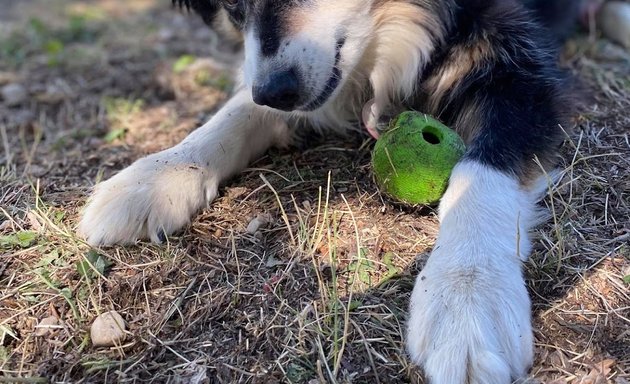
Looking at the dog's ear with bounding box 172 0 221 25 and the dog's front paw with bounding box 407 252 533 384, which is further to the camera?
the dog's ear with bounding box 172 0 221 25

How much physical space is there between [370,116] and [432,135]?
20.8 inches

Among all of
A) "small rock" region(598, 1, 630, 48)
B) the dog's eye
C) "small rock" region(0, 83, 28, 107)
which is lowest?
"small rock" region(0, 83, 28, 107)

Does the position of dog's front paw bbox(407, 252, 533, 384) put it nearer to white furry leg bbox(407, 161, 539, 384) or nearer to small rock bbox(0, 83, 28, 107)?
white furry leg bbox(407, 161, 539, 384)

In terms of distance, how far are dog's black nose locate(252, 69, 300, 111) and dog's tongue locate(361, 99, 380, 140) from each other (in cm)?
52

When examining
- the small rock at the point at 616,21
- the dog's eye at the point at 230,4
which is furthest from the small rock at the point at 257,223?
the small rock at the point at 616,21

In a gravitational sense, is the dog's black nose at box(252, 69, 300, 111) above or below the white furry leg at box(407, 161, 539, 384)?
above

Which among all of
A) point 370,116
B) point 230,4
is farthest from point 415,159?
point 230,4

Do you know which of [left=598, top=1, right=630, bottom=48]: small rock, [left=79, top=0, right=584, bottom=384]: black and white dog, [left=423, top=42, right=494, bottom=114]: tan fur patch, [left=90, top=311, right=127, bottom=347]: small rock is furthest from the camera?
[left=598, top=1, right=630, bottom=48]: small rock

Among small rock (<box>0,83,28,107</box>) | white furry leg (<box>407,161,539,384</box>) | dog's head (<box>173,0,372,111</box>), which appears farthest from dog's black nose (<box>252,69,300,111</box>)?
small rock (<box>0,83,28,107</box>)

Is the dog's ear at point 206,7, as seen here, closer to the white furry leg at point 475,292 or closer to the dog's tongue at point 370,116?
the dog's tongue at point 370,116

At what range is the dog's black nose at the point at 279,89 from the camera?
7.77ft

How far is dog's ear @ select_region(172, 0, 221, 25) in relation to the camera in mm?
3324

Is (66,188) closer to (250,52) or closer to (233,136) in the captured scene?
(233,136)

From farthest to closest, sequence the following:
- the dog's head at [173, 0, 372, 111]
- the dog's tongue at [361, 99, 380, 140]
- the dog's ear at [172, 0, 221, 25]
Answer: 1. the dog's ear at [172, 0, 221, 25]
2. the dog's tongue at [361, 99, 380, 140]
3. the dog's head at [173, 0, 372, 111]
